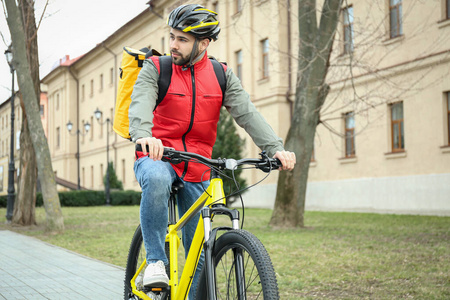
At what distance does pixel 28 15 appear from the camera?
1614cm

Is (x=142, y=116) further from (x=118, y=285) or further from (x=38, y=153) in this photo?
(x=38, y=153)

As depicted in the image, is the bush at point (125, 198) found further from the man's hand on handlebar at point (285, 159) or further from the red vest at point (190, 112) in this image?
the man's hand on handlebar at point (285, 159)

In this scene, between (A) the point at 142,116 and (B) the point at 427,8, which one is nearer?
(A) the point at 142,116

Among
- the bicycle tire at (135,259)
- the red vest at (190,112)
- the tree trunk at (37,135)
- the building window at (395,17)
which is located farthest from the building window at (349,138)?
the red vest at (190,112)

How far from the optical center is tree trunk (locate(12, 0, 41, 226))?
16.2 m

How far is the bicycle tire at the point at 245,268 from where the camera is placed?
2.84 m

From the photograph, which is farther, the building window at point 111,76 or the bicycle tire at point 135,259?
the building window at point 111,76

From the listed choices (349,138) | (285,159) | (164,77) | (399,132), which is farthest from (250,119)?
(349,138)

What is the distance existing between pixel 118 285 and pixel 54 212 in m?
8.39

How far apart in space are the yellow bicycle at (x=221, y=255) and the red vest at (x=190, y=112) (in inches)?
14.5

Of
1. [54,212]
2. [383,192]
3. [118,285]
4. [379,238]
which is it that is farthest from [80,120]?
[118,285]

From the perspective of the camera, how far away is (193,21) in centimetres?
362

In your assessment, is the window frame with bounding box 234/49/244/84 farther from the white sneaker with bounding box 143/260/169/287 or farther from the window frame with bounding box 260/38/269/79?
the white sneaker with bounding box 143/260/169/287

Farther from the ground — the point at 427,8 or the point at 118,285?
the point at 427,8
